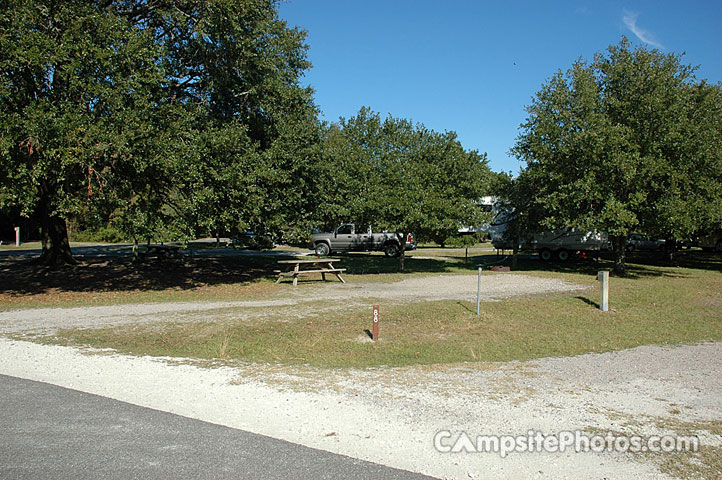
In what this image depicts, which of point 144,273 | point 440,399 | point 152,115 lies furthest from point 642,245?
point 440,399

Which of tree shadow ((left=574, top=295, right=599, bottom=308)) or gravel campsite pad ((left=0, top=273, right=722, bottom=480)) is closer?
gravel campsite pad ((left=0, top=273, right=722, bottom=480))

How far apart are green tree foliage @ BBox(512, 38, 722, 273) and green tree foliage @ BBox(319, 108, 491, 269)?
3.05 metres

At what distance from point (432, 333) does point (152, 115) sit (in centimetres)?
866

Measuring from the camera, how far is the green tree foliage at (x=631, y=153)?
56.3 feet

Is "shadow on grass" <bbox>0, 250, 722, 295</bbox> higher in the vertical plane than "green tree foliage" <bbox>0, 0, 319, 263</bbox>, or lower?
lower

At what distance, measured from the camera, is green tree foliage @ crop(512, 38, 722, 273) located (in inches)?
675

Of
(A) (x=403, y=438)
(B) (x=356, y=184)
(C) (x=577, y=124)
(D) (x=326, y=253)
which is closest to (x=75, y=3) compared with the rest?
(B) (x=356, y=184)

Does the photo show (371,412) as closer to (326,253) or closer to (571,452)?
(571,452)

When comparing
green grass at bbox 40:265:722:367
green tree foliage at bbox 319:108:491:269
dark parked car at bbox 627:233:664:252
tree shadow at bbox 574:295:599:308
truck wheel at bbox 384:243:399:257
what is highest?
green tree foliage at bbox 319:108:491:269

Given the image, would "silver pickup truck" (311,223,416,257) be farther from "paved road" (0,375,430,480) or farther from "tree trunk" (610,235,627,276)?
"paved road" (0,375,430,480)

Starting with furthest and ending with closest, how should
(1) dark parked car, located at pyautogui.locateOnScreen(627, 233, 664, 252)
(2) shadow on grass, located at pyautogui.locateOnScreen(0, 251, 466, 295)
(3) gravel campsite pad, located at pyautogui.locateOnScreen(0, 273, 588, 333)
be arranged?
1. (1) dark parked car, located at pyautogui.locateOnScreen(627, 233, 664, 252)
2. (2) shadow on grass, located at pyautogui.locateOnScreen(0, 251, 466, 295)
3. (3) gravel campsite pad, located at pyautogui.locateOnScreen(0, 273, 588, 333)

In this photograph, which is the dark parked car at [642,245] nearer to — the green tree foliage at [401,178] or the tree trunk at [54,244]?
the green tree foliage at [401,178]

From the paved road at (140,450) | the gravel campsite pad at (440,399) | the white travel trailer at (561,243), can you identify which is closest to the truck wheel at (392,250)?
the white travel trailer at (561,243)

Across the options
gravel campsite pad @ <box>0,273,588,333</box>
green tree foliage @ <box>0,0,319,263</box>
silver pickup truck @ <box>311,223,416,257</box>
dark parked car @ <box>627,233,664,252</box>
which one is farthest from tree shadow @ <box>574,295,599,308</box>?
dark parked car @ <box>627,233,664,252</box>
